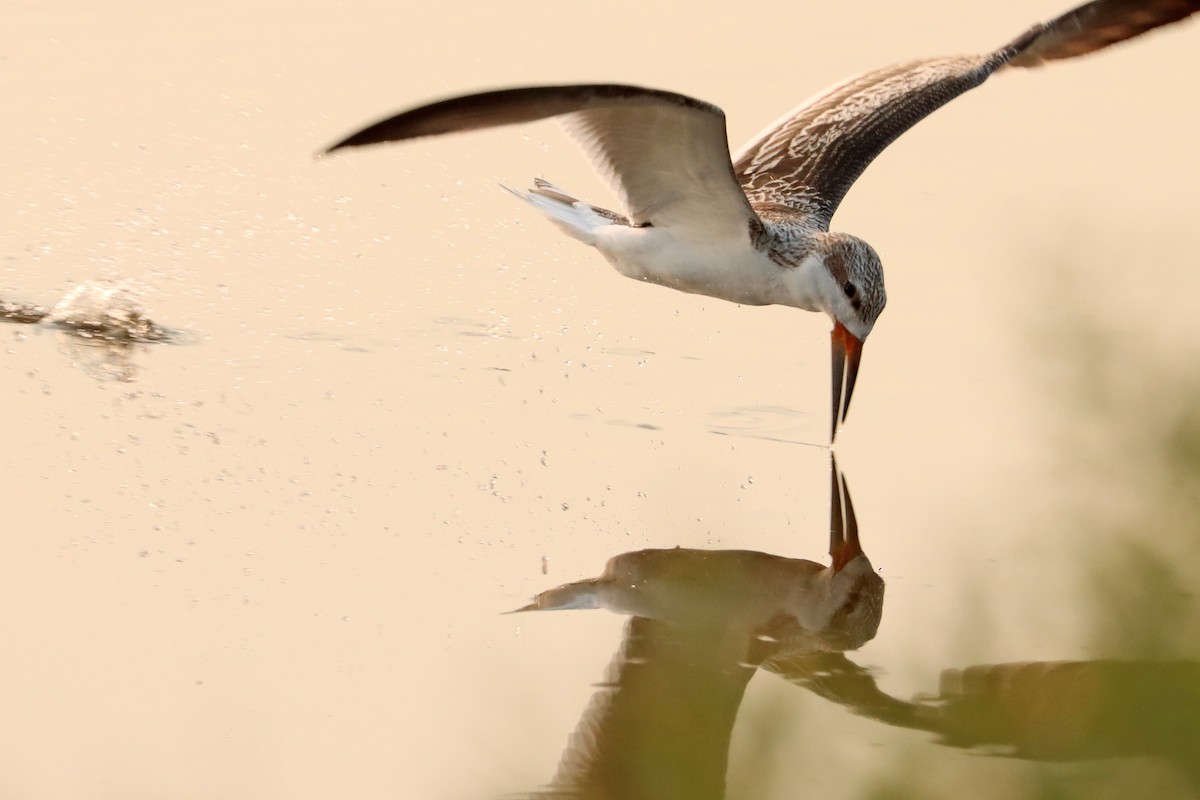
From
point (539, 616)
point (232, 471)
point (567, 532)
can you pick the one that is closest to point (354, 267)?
point (232, 471)

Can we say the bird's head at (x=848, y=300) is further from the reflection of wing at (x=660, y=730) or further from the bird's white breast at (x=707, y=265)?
the reflection of wing at (x=660, y=730)

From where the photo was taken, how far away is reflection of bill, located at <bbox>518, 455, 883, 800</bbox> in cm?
269

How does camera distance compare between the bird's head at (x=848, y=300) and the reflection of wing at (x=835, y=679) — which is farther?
the bird's head at (x=848, y=300)

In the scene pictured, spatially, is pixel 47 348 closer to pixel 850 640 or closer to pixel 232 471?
pixel 232 471

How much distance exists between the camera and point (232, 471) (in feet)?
20.0

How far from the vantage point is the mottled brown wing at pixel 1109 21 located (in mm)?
7906

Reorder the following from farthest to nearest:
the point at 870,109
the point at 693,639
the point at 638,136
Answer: the point at 870,109 → the point at 638,136 → the point at 693,639

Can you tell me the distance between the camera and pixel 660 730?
2.70m

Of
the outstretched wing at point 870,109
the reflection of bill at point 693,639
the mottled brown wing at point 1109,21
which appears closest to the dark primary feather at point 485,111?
the reflection of bill at point 693,639

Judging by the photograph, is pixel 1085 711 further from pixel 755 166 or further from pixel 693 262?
pixel 755 166

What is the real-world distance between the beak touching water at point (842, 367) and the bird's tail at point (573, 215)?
3.70 ft

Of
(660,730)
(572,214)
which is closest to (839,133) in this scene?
(572,214)

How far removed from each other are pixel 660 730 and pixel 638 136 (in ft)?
12.9

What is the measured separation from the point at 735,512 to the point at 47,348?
3324mm
